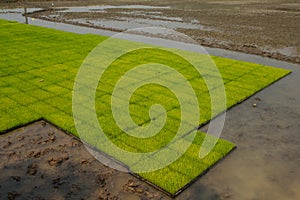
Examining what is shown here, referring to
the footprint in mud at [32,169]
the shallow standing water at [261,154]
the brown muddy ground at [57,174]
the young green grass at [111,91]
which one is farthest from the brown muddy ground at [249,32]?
the footprint in mud at [32,169]

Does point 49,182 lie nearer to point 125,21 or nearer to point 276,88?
point 276,88

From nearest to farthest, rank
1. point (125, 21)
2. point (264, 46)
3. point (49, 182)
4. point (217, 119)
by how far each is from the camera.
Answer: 1. point (49, 182)
2. point (217, 119)
3. point (264, 46)
4. point (125, 21)

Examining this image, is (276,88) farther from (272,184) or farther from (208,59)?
(272,184)

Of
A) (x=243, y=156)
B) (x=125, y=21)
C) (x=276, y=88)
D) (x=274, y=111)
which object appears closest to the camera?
(x=243, y=156)

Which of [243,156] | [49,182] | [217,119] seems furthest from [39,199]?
[217,119]

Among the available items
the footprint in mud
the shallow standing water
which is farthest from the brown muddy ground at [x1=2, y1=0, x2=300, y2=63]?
the footprint in mud

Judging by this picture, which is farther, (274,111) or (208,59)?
(208,59)
